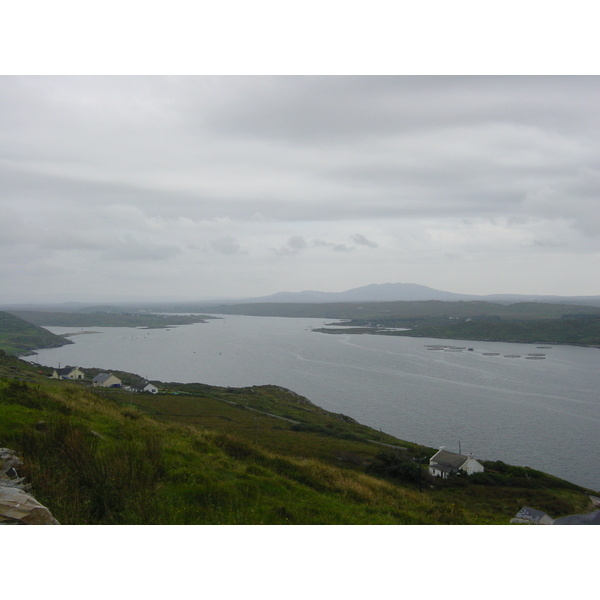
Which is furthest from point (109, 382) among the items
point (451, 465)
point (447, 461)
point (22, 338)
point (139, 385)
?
point (22, 338)

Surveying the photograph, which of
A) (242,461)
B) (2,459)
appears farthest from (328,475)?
(2,459)

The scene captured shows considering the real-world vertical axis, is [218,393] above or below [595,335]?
below

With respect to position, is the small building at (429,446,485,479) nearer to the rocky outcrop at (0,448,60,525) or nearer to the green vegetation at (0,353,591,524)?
Answer: the green vegetation at (0,353,591,524)

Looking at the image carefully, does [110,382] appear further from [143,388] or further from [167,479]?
[167,479]

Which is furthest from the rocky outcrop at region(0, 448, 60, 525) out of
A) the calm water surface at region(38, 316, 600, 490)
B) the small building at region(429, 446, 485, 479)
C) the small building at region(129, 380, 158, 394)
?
the small building at region(129, 380, 158, 394)

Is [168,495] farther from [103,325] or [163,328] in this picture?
[103,325]

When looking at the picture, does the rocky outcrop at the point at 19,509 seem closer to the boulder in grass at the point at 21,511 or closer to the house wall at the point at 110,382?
the boulder in grass at the point at 21,511

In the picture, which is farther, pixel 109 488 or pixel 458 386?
pixel 458 386
